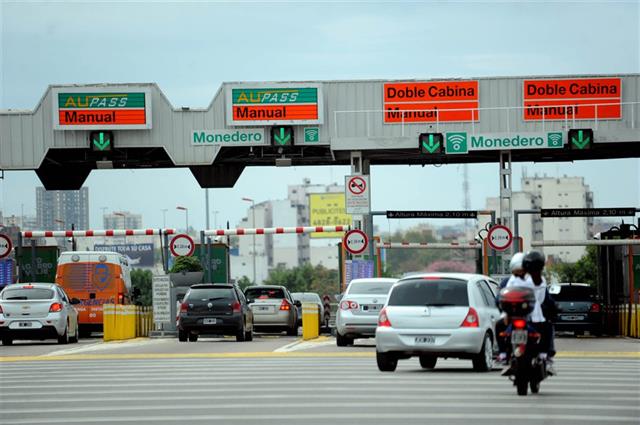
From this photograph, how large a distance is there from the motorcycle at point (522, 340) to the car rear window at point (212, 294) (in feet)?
66.5

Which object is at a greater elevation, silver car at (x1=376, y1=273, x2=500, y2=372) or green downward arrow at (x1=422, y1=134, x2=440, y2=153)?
green downward arrow at (x1=422, y1=134, x2=440, y2=153)

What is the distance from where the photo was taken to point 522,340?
16.9 metres

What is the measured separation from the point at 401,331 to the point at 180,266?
124ft

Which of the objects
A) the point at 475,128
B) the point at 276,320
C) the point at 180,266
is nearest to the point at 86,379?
the point at 276,320

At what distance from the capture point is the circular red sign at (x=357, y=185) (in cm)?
4300

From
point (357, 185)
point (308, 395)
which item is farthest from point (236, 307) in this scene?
point (308, 395)

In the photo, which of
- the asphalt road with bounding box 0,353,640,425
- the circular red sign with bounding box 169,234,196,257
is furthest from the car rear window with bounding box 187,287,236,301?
the asphalt road with bounding box 0,353,640,425

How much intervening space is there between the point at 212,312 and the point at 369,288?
214 inches

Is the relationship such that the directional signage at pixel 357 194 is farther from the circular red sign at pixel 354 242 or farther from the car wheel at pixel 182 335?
the car wheel at pixel 182 335

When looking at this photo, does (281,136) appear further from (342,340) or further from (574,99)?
(342,340)

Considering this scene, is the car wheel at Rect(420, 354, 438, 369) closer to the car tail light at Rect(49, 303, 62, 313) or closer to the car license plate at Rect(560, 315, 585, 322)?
the car tail light at Rect(49, 303, 62, 313)

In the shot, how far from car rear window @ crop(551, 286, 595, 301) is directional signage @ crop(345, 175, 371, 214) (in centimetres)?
595

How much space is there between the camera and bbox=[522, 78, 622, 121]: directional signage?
45.8 metres

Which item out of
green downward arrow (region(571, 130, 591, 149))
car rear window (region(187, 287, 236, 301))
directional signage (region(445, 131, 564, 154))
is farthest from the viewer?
green downward arrow (region(571, 130, 591, 149))
